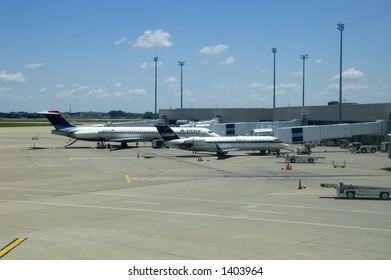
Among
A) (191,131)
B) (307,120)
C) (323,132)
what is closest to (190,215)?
(191,131)

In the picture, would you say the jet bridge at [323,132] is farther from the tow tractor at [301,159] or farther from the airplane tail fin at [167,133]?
the airplane tail fin at [167,133]

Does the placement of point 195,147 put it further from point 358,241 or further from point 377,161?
point 358,241

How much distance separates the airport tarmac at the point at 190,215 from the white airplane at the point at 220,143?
20024 millimetres

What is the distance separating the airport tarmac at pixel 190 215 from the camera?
22828 millimetres

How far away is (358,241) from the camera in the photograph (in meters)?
24.5

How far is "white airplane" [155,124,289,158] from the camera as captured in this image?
8062 centimetres

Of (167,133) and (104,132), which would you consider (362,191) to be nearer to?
(167,133)

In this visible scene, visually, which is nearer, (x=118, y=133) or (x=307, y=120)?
(x=118, y=133)

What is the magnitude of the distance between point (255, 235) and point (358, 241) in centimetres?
516

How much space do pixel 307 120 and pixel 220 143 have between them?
50.1m

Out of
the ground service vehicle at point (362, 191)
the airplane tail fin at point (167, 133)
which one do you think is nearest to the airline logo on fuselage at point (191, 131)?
the airplane tail fin at point (167, 133)

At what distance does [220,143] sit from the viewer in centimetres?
8112

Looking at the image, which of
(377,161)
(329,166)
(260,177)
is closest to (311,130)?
(377,161)

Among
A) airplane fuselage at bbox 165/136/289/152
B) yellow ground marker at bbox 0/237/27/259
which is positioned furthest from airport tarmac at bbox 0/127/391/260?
airplane fuselage at bbox 165/136/289/152
